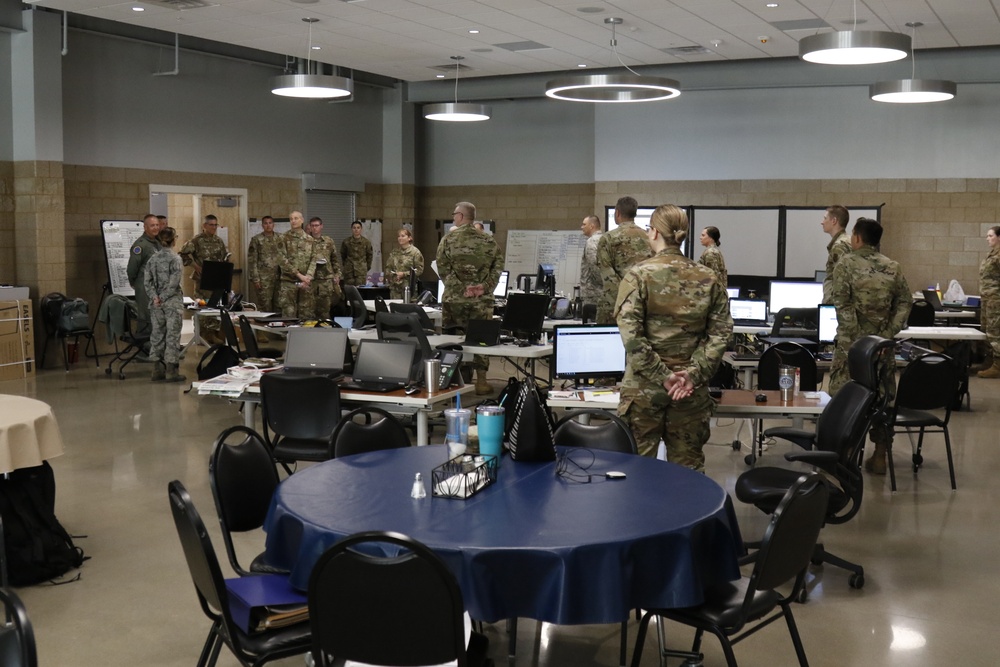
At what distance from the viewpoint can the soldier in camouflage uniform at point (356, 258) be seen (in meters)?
15.6

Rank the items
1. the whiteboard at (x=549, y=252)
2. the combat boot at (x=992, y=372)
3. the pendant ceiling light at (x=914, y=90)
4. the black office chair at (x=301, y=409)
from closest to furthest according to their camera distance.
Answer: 1. the black office chair at (x=301, y=409)
2. the pendant ceiling light at (x=914, y=90)
3. the combat boot at (x=992, y=372)
4. the whiteboard at (x=549, y=252)

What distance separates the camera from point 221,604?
2947mm

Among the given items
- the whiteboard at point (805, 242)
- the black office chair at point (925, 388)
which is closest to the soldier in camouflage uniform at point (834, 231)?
the black office chair at point (925, 388)

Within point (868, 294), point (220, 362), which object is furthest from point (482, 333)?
point (868, 294)

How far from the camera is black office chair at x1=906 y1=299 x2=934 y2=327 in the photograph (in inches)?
417

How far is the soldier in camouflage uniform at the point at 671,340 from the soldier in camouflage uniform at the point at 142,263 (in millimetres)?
7675

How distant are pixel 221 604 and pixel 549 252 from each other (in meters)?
13.8

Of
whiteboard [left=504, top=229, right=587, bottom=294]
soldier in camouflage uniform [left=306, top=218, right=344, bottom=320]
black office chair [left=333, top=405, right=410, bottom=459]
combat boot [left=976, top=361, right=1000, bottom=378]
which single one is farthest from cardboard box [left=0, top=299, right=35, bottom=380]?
combat boot [left=976, top=361, right=1000, bottom=378]

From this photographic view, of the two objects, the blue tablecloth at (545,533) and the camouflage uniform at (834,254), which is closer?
the blue tablecloth at (545,533)

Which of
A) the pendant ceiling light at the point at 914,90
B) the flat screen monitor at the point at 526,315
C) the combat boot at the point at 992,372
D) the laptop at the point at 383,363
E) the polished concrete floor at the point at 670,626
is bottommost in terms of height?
the polished concrete floor at the point at 670,626

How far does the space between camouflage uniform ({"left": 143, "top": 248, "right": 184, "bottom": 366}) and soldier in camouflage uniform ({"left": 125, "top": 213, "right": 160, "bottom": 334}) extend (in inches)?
24.2

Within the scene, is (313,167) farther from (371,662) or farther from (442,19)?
(371,662)

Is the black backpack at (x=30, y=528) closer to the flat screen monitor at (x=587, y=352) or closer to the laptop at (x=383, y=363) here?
the laptop at (x=383, y=363)

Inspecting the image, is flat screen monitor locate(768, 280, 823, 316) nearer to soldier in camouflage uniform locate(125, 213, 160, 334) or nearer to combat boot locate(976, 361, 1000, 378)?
combat boot locate(976, 361, 1000, 378)
